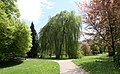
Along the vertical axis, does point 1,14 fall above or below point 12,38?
above

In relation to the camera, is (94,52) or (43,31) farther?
(94,52)

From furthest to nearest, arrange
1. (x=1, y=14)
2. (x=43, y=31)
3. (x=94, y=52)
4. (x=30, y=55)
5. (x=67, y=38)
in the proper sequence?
1. (x=94, y=52)
2. (x=30, y=55)
3. (x=43, y=31)
4. (x=67, y=38)
5. (x=1, y=14)

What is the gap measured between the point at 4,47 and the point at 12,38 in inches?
74.2

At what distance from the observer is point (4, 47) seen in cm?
3256

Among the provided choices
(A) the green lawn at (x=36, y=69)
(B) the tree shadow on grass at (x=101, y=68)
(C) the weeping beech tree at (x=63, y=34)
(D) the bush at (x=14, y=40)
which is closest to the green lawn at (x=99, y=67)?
(B) the tree shadow on grass at (x=101, y=68)

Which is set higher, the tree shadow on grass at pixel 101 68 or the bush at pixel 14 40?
the bush at pixel 14 40

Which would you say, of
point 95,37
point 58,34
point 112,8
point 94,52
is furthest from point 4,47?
point 94,52

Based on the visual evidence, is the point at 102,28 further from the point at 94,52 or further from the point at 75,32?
the point at 94,52

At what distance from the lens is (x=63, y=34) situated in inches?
1554

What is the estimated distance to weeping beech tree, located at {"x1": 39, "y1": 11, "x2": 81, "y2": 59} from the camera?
3878 cm

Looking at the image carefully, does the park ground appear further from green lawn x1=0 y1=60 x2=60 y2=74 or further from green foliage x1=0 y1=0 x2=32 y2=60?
green foliage x1=0 y1=0 x2=32 y2=60

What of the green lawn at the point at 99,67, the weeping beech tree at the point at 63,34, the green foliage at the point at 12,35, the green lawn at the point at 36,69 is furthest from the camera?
the weeping beech tree at the point at 63,34

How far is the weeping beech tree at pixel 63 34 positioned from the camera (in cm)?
3878

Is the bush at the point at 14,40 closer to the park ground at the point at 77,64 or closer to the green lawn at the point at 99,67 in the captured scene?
the park ground at the point at 77,64
